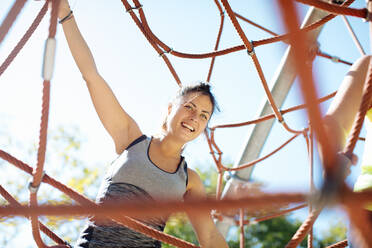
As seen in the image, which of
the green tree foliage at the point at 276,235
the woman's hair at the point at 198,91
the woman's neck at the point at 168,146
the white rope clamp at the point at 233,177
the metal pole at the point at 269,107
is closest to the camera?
the woman's neck at the point at 168,146

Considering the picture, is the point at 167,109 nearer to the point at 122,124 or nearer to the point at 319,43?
the point at 122,124

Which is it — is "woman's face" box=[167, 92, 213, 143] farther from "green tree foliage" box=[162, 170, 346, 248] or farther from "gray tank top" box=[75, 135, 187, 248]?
"green tree foliage" box=[162, 170, 346, 248]

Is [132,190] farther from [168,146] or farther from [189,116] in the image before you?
[189,116]

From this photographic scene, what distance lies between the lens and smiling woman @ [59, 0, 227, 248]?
1.07m

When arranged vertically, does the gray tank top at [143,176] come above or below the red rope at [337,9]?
below

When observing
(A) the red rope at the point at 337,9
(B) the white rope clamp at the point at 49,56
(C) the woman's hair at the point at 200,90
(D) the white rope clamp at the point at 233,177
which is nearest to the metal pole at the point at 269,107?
(D) the white rope clamp at the point at 233,177

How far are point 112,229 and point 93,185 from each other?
18.2 feet

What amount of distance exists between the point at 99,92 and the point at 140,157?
0.21 metres

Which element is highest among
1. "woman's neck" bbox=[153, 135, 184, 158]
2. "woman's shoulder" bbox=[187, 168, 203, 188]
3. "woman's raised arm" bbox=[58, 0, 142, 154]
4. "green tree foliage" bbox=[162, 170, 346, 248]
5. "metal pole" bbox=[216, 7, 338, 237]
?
"green tree foliage" bbox=[162, 170, 346, 248]

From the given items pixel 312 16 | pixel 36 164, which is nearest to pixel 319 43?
pixel 312 16

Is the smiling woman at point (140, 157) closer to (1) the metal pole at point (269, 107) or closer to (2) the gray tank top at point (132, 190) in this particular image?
(2) the gray tank top at point (132, 190)

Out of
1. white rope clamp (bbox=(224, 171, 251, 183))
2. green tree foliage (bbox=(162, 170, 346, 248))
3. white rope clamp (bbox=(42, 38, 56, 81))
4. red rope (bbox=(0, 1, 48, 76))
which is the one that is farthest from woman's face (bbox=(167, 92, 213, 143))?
green tree foliage (bbox=(162, 170, 346, 248))

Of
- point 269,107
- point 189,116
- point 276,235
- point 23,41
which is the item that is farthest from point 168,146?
point 276,235

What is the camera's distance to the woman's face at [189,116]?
127cm
